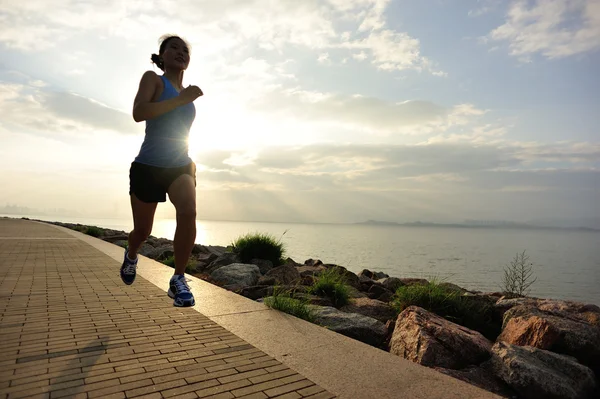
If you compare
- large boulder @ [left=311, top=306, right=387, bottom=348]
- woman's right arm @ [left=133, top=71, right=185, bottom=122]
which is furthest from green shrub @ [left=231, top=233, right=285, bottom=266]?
woman's right arm @ [left=133, top=71, right=185, bottom=122]

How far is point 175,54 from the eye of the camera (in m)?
3.79

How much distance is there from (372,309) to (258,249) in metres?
5.06

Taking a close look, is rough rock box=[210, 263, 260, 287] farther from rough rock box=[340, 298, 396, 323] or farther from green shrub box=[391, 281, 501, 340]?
green shrub box=[391, 281, 501, 340]

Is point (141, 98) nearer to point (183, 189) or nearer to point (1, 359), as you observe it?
point (183, 189)

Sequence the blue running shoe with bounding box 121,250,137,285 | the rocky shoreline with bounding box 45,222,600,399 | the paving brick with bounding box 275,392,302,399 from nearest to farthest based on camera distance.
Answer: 1. the paving brick with bounding box 275,392,302,399
2. the rocky shoreline with bounding box 45,222,600,399
3. the blue running shoe with bounding box 121,250,137,285

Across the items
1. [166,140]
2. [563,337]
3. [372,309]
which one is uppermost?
[166,140]

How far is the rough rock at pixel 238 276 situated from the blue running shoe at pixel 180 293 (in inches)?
108

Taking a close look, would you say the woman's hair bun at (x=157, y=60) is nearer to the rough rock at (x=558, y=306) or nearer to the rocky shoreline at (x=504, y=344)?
the rocky shoreline at (x=504, y=344)

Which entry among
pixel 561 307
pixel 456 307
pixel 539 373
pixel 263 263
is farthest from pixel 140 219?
pixel 263 263

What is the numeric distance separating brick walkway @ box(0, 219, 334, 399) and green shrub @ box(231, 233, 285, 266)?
563cm

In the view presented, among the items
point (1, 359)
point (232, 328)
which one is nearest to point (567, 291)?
point (232, 328)

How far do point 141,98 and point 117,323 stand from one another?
1.93 metres

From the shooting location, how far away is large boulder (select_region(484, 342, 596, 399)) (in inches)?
110

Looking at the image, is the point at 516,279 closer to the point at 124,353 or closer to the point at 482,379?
the point at 482,379
